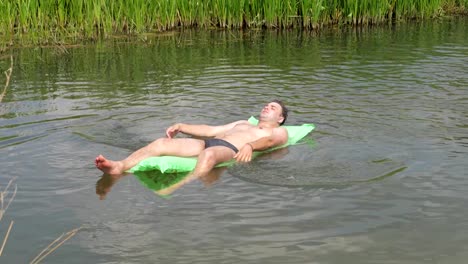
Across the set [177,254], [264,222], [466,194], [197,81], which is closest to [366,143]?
[466,194]

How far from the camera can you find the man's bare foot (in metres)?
6.04

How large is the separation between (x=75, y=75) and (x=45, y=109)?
2298 millimetres

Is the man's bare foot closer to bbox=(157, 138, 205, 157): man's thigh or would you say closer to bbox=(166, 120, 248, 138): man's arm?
bbox=(157, 138, 205, 157): man's thigh

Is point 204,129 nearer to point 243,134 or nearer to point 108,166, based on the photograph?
point 243,134

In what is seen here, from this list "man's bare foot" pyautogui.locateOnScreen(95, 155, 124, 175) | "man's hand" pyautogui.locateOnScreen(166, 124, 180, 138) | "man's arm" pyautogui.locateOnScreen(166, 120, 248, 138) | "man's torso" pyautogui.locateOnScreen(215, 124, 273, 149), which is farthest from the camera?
"man's arm" pyautogui.locateOnScreen(166, 120, 248, 138)

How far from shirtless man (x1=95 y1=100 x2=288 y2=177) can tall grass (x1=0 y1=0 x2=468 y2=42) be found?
6849 mm

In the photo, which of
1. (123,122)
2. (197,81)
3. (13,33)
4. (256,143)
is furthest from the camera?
(13,33)

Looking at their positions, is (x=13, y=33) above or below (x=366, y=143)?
above

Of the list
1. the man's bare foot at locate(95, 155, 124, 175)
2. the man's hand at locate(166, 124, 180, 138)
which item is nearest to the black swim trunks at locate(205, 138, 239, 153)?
the man's hand at locate(166, 124, 180, 138)

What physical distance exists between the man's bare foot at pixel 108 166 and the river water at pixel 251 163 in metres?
0.12

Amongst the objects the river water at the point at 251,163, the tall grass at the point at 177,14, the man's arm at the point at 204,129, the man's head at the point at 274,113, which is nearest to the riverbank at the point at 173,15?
the tall grass at the point at 177,14

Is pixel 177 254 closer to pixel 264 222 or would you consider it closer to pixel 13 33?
pixel 264 222

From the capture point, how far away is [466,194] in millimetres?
5730

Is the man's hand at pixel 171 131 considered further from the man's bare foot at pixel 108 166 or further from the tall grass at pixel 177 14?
the tall grass at pixel 177 14
